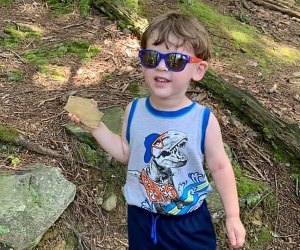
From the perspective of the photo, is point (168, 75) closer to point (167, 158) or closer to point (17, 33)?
point (167, 158)

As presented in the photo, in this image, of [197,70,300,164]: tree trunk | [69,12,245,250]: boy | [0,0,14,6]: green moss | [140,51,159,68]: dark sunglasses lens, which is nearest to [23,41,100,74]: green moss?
[197,70,300,164]: tree trunk

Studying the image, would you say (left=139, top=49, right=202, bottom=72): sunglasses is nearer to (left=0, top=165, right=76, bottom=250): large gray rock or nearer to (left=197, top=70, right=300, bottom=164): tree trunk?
(left=0, top=165, right=76, bottom=250): large gray rock

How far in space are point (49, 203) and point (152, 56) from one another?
4.84 feet

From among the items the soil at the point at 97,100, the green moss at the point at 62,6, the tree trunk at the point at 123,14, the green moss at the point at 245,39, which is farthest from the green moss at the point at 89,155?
the green moss at the point at 62,6

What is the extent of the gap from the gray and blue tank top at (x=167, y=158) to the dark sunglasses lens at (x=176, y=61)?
0.20 m

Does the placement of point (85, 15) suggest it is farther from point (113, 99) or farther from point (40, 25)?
point (113, 99)

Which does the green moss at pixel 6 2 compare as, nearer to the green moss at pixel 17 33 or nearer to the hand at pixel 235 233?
the green moss at pixel 17 33

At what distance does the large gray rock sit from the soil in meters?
0.10

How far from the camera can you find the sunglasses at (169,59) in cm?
215

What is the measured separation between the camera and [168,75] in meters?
2.18

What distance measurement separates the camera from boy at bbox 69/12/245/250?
2.18m

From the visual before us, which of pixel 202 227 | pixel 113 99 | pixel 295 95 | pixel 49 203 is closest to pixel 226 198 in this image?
pixel 202 227

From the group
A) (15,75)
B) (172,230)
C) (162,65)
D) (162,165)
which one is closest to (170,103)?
(162,65)

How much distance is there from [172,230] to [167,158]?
367mm
